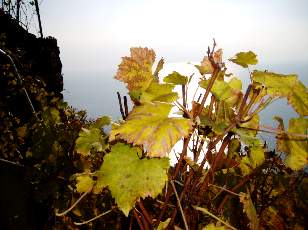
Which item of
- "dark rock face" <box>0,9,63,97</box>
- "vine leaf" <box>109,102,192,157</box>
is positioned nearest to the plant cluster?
"vine leaf" <box>109,102,192,157</box>

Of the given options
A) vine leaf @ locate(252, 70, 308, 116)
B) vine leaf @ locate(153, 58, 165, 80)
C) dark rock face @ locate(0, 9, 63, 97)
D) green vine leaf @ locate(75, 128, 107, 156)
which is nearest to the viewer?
vine leaf @ locate(252, 70, 308, 116)

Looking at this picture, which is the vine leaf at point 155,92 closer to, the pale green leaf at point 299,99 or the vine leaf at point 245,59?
the vine leaf at point 245,59

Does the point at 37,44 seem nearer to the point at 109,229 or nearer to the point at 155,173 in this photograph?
the point at 109,229

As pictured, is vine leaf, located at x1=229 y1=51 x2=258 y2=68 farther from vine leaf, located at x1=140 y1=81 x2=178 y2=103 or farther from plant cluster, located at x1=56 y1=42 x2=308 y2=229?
vine leaf, located at x1=140 y1=81 x2=178 y2=103

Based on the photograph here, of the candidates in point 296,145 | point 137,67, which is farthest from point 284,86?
point 137,67

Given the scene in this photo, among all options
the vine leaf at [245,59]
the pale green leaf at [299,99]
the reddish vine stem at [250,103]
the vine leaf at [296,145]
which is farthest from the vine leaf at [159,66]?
the vine leaf at [296,145]

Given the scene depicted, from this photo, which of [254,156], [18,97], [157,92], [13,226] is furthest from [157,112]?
[18,97]

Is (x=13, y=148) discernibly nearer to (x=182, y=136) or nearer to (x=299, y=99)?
(x=182, y=136)
